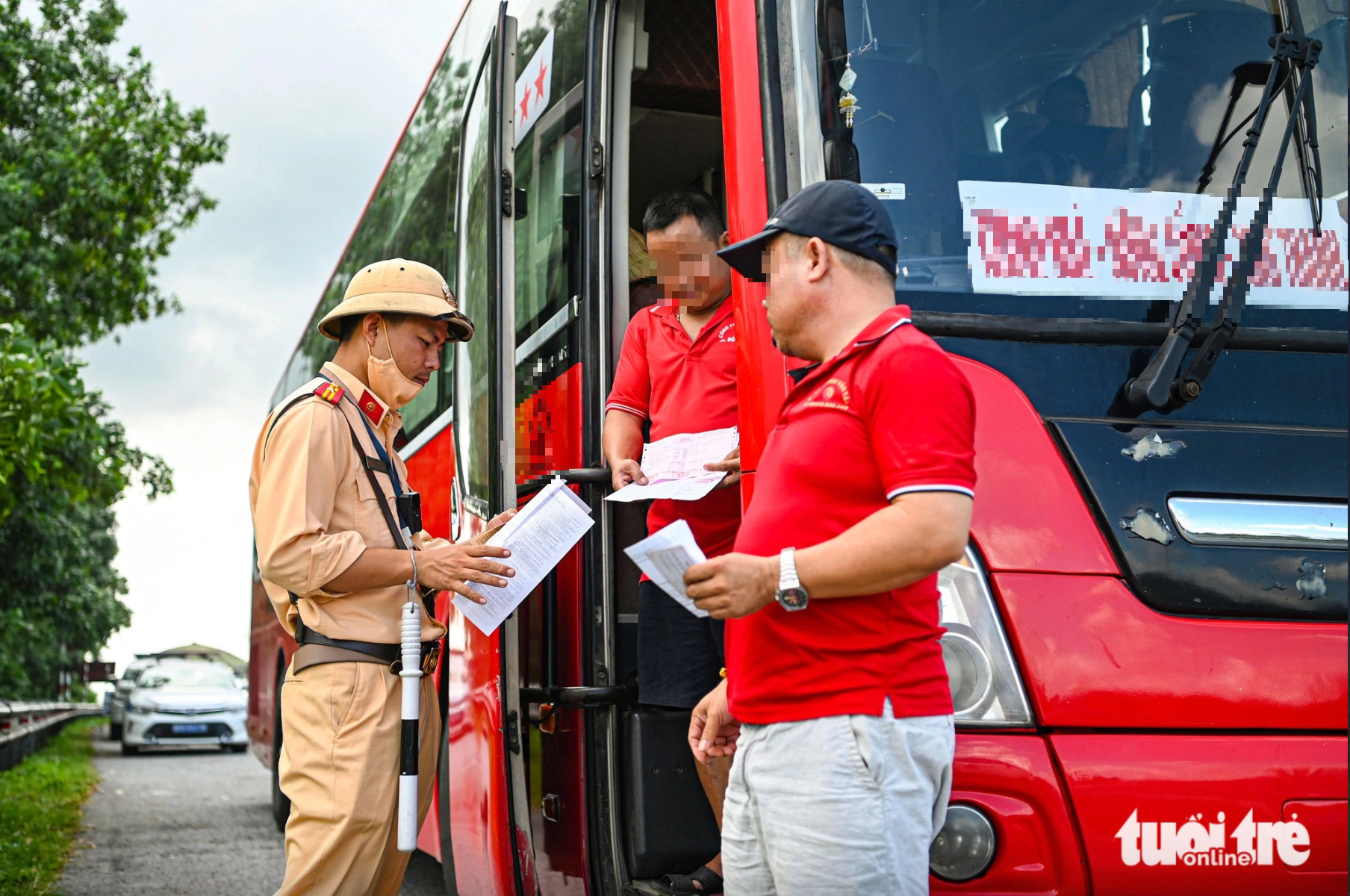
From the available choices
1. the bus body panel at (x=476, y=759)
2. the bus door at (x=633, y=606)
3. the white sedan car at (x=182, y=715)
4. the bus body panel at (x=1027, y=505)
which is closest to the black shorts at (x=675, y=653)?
the bus door at (x=633, y=606)

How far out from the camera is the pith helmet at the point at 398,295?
121 inches

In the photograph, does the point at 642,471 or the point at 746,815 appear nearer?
the point at 746,815

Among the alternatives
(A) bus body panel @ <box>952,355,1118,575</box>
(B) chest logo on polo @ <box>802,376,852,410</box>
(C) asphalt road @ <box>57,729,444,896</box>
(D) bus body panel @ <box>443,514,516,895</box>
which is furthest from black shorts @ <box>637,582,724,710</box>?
(C) asphalt road @ <box>57,729,444,896</box>

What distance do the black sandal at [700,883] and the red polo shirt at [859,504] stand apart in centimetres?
114

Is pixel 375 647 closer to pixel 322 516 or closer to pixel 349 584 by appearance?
pixel 349 584

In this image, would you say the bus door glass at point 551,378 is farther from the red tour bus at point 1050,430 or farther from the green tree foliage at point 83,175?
the green tree foliage at point 83,175

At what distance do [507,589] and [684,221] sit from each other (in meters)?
1.09

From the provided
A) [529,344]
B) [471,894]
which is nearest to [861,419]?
[529,344]

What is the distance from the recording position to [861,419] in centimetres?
193

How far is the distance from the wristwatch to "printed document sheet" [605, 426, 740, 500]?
3.37 feet

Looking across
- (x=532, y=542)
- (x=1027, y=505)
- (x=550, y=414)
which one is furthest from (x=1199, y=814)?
(x=550, y=414)

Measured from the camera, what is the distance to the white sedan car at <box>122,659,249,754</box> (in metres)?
19.5

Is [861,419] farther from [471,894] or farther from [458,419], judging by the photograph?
[471,894]

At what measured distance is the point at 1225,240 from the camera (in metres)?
2.55
